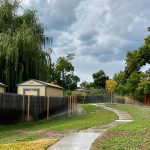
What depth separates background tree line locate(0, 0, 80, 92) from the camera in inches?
1471

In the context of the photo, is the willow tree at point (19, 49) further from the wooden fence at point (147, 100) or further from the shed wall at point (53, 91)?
the wooden fence at point (147, 100)

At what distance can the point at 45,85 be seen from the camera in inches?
1371

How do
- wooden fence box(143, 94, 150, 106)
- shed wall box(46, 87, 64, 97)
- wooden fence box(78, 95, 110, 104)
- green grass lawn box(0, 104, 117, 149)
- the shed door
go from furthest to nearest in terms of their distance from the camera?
wooden fence box(78, 95, 110, 104) → wooden fence box(143, 94, 150, 106) → shed wall box(46, 87, 64, 97) → the shed door → green grass lawn box(0, 104, 117, 149)

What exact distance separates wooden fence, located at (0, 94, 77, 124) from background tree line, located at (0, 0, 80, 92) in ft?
16.5

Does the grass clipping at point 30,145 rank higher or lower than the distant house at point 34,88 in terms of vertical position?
lower

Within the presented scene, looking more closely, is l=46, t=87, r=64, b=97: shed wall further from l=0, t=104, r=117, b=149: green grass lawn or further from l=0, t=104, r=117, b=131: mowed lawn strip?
l=0, t=104, r=117, b=149: green grass lawn

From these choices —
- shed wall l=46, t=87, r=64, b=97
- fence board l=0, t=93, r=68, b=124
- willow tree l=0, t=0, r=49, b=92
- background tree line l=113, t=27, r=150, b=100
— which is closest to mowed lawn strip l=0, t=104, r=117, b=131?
fence board l=0, t=93, r=68, b=124

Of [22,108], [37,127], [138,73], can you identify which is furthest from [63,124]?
[138,73]

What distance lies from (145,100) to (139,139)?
48313mm

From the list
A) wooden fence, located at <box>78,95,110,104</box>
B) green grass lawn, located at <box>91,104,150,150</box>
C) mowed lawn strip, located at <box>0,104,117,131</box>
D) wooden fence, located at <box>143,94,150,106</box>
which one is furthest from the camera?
wooden fence, located at <box>78,95,110,104</box>

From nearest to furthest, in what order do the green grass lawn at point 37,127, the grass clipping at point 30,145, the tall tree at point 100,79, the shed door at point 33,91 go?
the grass clipping at point 30,145, the green grass lawn at point 37,127, the shed door at point 33,91, the tall tree at point 100,79

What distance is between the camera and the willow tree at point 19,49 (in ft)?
123

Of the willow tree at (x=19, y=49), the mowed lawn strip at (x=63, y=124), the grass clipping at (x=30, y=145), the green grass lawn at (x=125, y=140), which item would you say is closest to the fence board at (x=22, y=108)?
the mowed lawn strip at (x=63, y=124)

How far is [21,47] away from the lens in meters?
38.0
